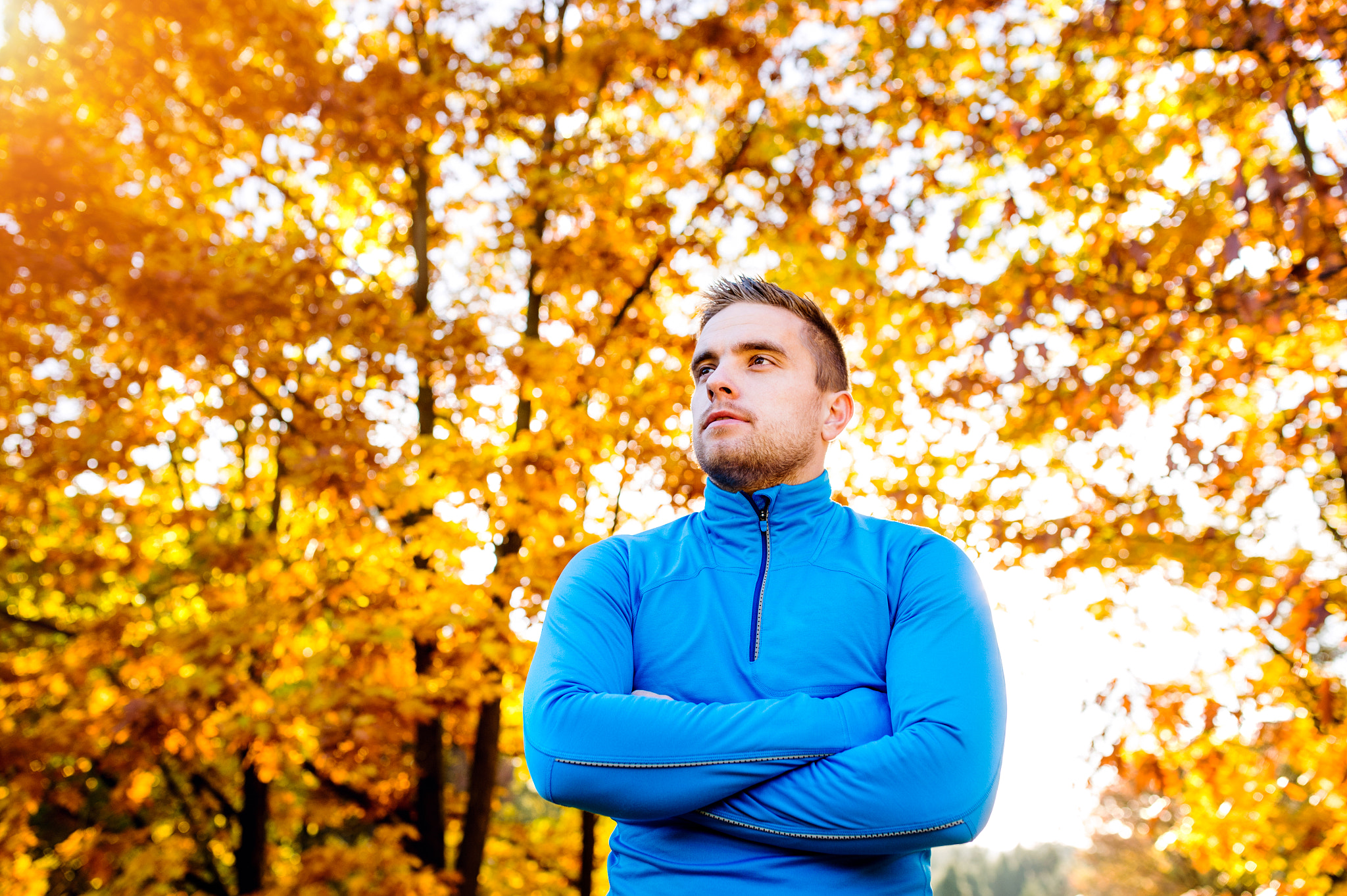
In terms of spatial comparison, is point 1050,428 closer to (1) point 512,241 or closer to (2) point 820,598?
(2) point 820,598

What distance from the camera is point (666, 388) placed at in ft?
18.1

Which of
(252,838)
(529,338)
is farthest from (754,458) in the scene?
(252,838)

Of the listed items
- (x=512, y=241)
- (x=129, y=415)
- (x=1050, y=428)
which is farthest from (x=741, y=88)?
(x=129, y=415)

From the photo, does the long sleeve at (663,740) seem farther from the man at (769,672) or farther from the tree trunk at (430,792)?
the tree trunk at (430,792)

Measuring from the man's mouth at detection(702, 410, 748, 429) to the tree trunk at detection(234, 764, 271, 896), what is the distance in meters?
7.71

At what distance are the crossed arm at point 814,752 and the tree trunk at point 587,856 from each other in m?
7.32

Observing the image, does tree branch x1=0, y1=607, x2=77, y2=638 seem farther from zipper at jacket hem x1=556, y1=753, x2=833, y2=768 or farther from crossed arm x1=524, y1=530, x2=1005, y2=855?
zipper at jacket hem x1=556, y1=753, x2=833, y2=768

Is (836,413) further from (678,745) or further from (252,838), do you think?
(252,838)

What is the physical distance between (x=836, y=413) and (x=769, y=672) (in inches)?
29.5

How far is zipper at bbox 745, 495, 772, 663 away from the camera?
1.76 m

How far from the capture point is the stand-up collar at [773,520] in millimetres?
1926

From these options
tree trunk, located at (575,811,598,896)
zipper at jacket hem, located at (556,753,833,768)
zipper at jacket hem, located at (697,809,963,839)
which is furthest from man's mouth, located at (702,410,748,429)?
tree trunk, located at (575,811,598,896)

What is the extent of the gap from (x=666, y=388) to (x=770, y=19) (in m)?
2.69

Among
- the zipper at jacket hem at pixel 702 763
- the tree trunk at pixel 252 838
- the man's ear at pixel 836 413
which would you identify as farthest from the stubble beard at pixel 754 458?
the tree trunk at pixel 252 838
